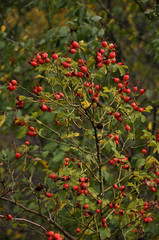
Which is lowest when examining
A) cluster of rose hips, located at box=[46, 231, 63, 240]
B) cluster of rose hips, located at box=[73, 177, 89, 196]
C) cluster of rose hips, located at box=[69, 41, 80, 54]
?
cluster of rose hips, located at box=[46, 231, 63, 240]

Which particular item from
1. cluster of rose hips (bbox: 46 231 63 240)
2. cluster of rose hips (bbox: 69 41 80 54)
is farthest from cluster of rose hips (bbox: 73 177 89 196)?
cluster of rose hips (bbox: 69 41 80 54)

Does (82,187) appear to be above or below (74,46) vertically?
below

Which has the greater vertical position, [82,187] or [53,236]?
[82,187]

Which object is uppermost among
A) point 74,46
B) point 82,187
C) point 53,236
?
point 74,46

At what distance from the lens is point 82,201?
1780mm

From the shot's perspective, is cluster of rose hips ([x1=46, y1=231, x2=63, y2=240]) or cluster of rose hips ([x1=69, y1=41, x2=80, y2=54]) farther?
cluster of rose hips ([x1=69, y1=41, x2=80, y2=54])

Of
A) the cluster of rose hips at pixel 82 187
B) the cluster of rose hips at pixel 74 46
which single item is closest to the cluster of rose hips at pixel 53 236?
the cluster of rose hips at pixel 82 187

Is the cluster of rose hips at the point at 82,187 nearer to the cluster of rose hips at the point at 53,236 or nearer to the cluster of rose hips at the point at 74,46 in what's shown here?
the cluster of rose hips at the point at 53,236

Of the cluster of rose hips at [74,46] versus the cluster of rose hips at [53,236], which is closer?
the cluster of rose hips at [53,236]

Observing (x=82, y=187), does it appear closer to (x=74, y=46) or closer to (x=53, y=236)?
(x=53, y=236)

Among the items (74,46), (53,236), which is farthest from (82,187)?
(74,46)

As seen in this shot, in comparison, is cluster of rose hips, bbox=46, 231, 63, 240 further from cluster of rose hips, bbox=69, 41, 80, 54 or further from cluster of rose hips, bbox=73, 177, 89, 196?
cluster of rose hips, bbox=69, 41, 80, 54

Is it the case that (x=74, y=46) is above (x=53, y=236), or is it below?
above

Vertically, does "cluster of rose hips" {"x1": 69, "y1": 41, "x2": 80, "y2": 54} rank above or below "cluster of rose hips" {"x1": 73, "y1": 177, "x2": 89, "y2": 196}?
above
